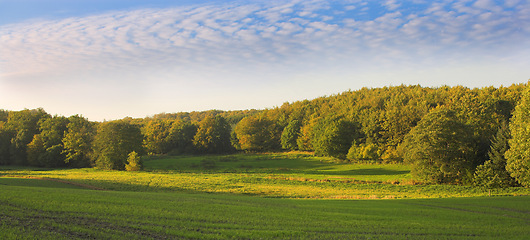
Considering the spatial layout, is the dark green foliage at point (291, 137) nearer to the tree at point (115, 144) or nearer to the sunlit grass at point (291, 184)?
the sunlit grass at point (291, 184)

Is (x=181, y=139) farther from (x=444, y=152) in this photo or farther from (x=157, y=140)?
(x=444, y=152)

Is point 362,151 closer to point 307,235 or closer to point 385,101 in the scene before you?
point 385,101

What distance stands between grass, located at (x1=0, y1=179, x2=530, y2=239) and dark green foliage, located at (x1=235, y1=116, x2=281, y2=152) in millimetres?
100286

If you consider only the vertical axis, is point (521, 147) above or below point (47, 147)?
below

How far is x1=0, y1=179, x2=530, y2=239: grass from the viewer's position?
559 inches

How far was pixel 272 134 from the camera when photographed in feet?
436

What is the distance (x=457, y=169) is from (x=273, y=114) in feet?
355

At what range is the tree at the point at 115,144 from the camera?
253 ft

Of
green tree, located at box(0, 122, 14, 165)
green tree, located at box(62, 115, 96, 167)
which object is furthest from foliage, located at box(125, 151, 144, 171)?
green tree, located at box(0, 122, 14, 165)

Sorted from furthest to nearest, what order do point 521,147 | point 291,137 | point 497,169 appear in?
point 291,137
point 497,169
point 521,147

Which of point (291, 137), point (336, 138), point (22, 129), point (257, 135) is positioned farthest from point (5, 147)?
point (336, 138)

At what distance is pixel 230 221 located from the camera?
18188 millimetres

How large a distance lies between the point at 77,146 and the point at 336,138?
2575 inches

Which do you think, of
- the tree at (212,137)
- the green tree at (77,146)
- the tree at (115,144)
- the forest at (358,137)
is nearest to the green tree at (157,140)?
the forest at (358,137)
